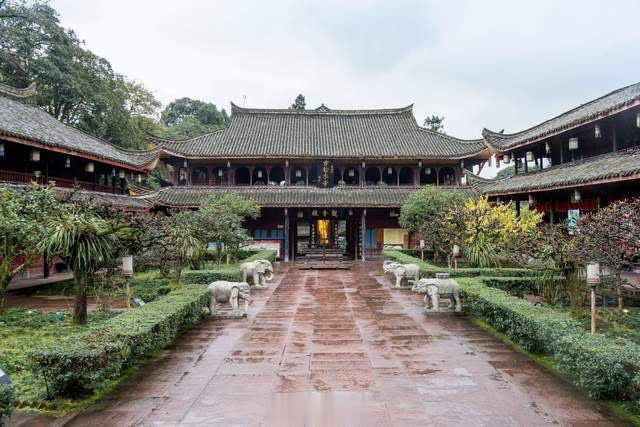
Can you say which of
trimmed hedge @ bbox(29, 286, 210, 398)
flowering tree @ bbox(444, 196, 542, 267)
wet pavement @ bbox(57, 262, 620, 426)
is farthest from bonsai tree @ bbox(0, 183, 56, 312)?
flowering tree @ bbox(444, 196, 542, 267)

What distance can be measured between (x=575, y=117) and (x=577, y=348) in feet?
53.4

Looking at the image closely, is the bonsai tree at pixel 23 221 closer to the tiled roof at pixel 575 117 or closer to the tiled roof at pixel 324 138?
the tiled roof at pixel 575 117

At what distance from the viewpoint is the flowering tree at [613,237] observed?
7.80 meters

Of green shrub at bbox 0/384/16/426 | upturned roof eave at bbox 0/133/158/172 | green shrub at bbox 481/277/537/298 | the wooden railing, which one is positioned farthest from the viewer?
the wooden railing

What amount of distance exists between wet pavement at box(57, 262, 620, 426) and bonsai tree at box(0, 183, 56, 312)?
3766 millimetres

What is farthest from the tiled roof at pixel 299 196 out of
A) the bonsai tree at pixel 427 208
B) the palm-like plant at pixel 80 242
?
the palm-like plant at pixel 80 242

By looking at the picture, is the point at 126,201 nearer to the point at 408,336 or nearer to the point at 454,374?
the point at 408,336

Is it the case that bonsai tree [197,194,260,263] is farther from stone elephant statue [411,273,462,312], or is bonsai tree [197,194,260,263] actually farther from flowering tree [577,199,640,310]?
flowering tree [577,199,640,310]

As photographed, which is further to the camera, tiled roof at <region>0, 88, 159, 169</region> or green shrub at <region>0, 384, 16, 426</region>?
tiled roof at <region>0, 88, 159, 169</region>

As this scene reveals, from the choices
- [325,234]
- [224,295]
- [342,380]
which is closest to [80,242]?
[224,295]

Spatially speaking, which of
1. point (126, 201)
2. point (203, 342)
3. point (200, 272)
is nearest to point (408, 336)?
point (203, 342)

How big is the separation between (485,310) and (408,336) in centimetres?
186

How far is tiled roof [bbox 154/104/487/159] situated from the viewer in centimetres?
2534

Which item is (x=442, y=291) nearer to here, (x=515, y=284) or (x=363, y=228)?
(x=515, y=284)
